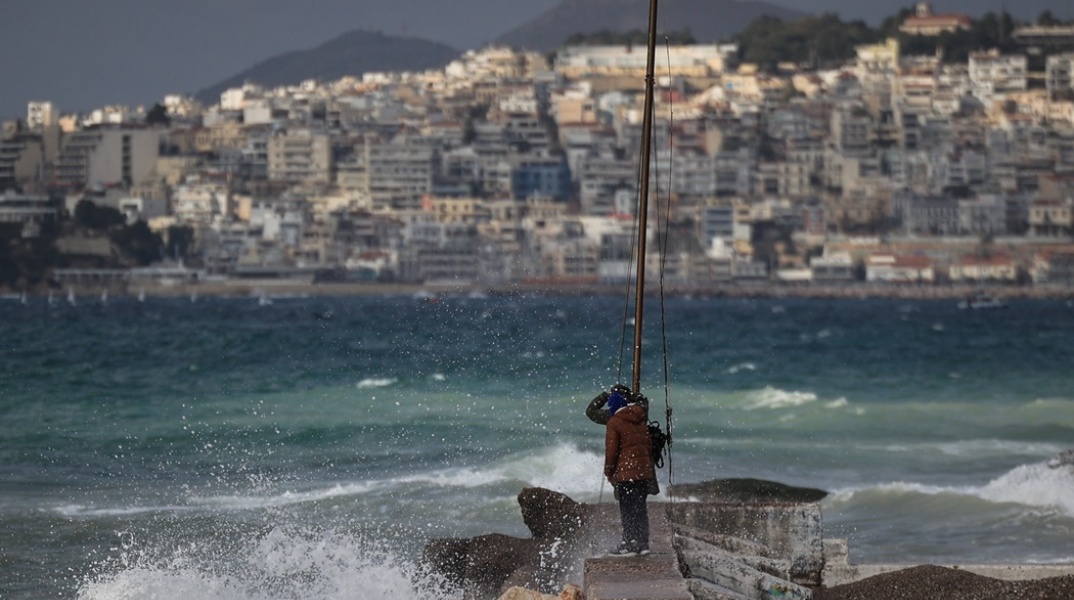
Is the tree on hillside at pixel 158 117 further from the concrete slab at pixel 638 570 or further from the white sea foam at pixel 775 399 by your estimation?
the concrete slab at pixel 638 570

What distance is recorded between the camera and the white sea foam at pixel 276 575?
10484 millimetres

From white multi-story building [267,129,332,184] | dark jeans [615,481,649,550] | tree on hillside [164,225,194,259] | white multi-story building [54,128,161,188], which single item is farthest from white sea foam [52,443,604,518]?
white multi-story building [54,128,161,188]

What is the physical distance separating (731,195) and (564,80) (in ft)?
148

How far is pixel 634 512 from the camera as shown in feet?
29.5

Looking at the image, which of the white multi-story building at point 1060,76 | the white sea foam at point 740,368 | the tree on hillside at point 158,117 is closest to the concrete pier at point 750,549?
the white sea foam at point 740,368

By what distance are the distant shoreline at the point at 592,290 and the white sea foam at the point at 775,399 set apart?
86.1 m

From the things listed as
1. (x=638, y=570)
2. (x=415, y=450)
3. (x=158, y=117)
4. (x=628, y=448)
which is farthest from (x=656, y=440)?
(x=158, y=117)

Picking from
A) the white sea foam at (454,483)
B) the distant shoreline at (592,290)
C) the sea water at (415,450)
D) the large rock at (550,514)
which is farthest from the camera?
the distant shoreline at (592,290)

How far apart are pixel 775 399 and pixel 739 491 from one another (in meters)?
15.7

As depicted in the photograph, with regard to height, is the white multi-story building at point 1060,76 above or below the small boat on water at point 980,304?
above

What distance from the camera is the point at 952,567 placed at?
9875 millimetres

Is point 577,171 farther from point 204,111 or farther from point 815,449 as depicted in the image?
point 815,449

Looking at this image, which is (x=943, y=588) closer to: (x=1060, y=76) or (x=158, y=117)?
(x=158, y=117)

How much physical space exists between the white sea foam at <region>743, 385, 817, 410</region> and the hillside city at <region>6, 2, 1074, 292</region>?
89250 mm
